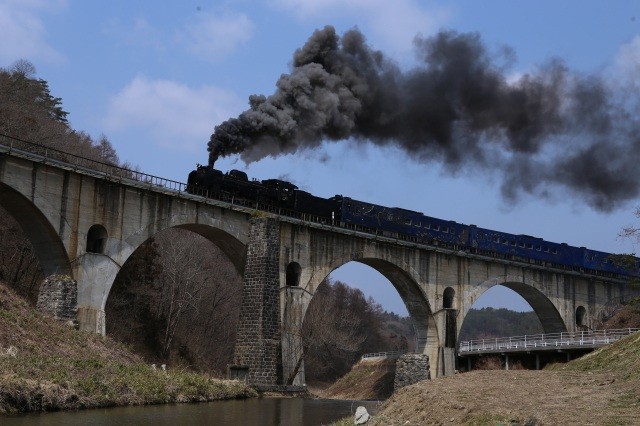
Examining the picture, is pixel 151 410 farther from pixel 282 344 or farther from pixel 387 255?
pixel 387 255

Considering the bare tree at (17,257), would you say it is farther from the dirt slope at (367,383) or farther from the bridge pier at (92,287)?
the dirt slope at (367,383)

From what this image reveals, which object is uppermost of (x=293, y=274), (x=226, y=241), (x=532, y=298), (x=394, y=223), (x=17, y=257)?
(x=394, y=223)

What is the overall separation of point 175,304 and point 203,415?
35096 millimetres

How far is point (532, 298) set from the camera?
214 ft

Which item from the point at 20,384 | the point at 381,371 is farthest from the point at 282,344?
Answer: the point at 381,371

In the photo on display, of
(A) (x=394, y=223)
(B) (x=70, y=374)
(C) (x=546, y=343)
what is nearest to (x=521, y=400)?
(B) (x=70, y=374)

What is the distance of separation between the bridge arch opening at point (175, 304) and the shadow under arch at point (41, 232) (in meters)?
10.2

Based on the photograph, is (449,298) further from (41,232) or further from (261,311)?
(41,232)

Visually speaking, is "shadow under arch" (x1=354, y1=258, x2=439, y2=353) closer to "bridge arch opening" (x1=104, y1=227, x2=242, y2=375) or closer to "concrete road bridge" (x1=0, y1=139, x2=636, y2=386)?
"concrete road bridge" (x1=0, y1=139, x2=636, y2=386)

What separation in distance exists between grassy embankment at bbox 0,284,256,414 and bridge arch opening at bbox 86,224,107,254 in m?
5.16

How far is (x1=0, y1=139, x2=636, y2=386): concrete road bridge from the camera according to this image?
117ft

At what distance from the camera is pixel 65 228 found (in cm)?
3569

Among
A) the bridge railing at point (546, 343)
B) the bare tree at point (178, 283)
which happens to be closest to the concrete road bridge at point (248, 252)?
the bridge railing at point (546, 343)

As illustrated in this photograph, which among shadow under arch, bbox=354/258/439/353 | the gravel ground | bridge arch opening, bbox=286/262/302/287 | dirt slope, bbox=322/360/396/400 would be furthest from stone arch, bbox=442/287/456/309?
the gravel ground
